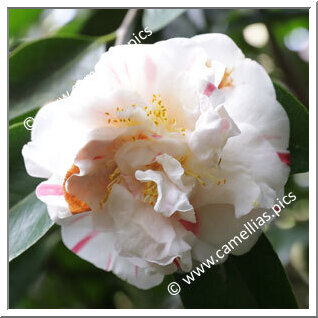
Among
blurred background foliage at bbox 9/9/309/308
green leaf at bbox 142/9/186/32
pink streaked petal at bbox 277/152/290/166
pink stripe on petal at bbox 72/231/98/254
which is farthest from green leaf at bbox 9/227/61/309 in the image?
pink streaked petal at bbox 277/152/290/166

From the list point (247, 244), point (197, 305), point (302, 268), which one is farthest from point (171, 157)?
point (302, 268)

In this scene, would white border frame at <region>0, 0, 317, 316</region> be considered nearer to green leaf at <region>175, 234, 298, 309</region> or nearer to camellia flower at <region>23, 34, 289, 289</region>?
green leaf at <region>175, 234, 298, 309</region>

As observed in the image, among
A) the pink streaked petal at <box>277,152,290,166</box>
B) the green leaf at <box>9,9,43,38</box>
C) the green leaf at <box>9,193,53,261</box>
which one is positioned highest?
the green leaf at <box>9,9,43,38</box>

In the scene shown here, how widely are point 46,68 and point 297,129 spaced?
52cm

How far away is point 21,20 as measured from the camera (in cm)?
120

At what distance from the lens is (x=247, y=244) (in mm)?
→ 761

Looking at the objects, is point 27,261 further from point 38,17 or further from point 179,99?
point 179,99

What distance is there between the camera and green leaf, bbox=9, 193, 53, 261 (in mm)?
807

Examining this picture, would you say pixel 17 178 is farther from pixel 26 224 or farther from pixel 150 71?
pixel 150 71

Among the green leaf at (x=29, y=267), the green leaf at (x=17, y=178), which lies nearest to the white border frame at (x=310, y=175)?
the green leaf at (x=17, y=178)

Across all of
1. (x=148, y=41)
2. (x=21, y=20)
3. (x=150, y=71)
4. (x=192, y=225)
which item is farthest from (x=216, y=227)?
(x=21, y=20)

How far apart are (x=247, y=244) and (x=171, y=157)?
0.21 metres

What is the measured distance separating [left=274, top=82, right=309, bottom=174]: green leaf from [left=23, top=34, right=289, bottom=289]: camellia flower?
0.07 metres

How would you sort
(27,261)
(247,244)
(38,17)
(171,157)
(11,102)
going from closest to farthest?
1. (171,157)
2. (247,244)
3. (11,102)
4. (38,17)
5. (27,261)
